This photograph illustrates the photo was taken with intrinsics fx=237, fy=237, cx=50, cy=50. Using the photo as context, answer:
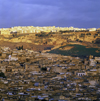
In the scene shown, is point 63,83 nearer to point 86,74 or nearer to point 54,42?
point 86,74

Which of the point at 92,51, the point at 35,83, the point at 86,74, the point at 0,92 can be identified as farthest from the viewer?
the point at 92,51

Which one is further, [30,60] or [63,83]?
[30,60]

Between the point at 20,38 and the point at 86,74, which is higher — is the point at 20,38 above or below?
above

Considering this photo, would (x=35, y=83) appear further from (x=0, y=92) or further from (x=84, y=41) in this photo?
(x=84, y=41)

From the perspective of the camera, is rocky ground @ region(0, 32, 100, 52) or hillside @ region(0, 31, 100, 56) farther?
rocky ground @ region(0, 32, 100, 52)

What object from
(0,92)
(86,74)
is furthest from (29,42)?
(0,92)

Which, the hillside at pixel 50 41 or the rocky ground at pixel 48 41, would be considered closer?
the hillside at pixel 50 41

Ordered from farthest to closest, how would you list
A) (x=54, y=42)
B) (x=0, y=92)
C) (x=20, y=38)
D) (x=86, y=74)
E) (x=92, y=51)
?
(x=20, y=38), (x=54, y=42), (x=92, y=51), (x=86, y=74), (x=0, y=92)

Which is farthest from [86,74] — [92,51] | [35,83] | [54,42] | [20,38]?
[20,38]

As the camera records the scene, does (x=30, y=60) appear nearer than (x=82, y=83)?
No
